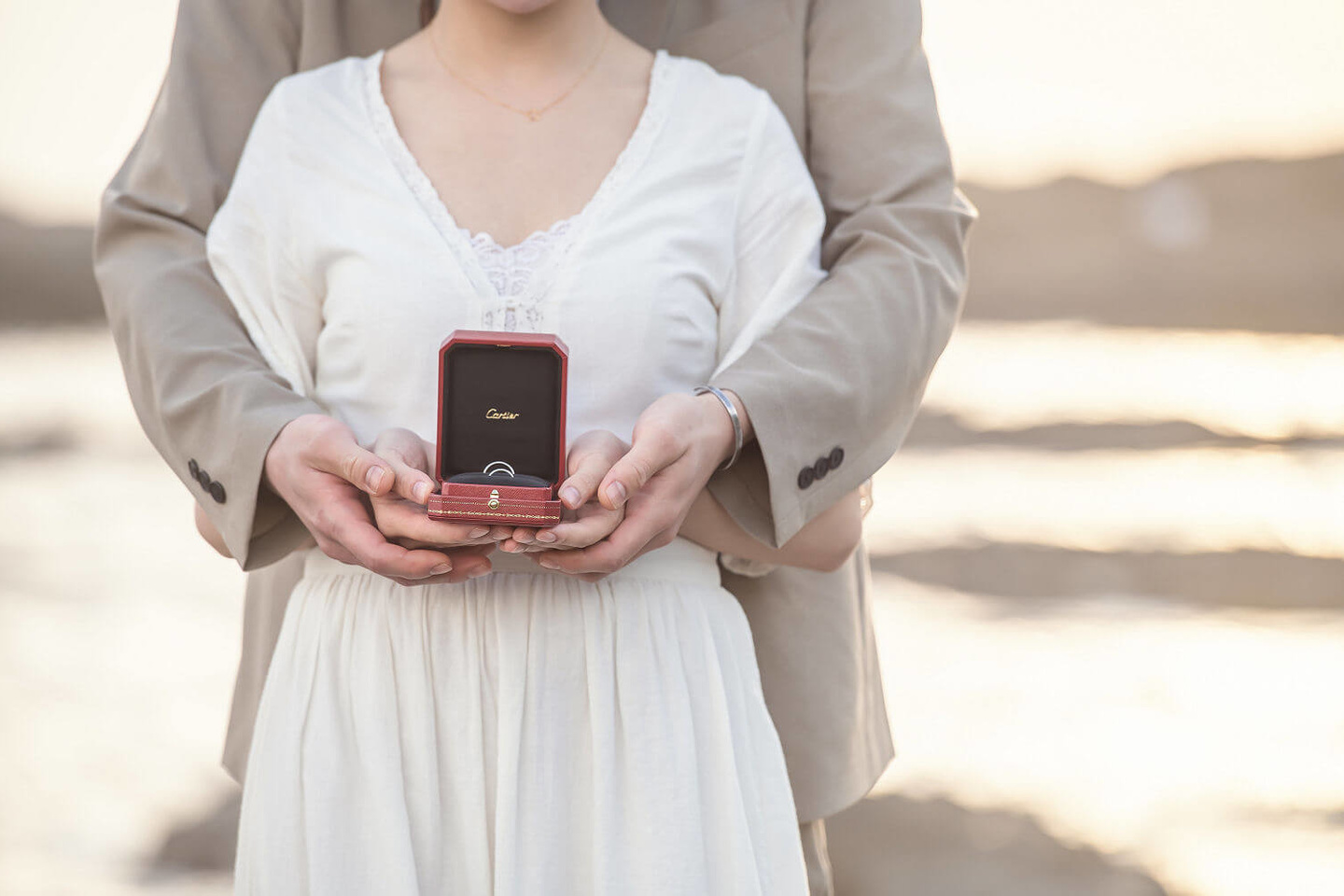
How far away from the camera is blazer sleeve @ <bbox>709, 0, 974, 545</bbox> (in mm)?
958

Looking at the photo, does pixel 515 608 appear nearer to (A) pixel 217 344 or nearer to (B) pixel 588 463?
(B) pixel 588 463

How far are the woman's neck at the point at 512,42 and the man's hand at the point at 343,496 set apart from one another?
327 millimetres

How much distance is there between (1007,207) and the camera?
220cm

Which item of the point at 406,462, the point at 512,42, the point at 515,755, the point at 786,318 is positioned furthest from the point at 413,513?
the point at 512,42

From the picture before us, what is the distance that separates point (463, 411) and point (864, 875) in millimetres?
1526

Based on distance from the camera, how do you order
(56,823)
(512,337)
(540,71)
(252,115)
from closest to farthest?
(512,337)
(540,71)
(252,115)
(56,823)

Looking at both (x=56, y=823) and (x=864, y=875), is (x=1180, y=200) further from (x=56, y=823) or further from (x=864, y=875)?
(x=56, y=823)

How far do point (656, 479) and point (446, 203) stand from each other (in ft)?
0.95

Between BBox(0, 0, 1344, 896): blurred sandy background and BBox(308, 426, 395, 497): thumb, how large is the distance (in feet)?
4.54

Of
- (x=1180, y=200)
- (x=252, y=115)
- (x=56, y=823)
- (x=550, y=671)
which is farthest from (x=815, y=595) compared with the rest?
(x=56, y=823)

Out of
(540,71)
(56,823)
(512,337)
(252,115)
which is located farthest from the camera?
(56,823)

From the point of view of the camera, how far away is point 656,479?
0.88m

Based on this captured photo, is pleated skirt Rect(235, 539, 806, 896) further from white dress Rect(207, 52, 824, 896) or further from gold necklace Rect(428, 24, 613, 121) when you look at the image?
gold necklace Rect(428, 24, 613, 121)

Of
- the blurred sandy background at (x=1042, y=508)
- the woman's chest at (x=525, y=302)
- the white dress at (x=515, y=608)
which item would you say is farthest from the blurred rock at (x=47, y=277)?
the woman's chest at (x=525, y=302)
